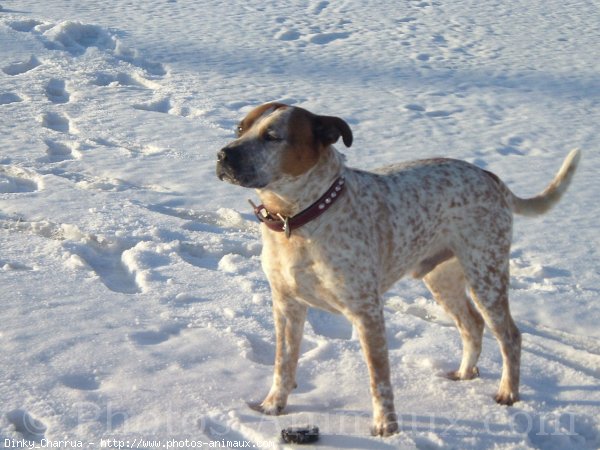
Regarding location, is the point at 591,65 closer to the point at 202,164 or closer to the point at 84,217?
the point at 202,164

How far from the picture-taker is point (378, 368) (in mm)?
3564

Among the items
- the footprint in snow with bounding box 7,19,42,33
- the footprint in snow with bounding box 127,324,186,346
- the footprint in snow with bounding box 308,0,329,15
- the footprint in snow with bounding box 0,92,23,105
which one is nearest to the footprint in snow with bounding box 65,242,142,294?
the footprint in snow with bounding box 127,324,186,346

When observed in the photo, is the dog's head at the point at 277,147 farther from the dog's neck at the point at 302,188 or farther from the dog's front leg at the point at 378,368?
the dog's front leg at the point at 378,368

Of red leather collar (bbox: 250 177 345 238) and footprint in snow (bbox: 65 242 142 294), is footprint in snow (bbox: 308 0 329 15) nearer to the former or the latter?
footprint in snow (bbox: 65 242 142 294)

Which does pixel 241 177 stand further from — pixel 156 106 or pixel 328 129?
pixel 156 106

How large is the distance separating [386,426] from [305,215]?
1.00m

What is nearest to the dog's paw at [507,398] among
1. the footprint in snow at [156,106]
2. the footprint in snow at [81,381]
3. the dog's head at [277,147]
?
the dog's head at [277,147]

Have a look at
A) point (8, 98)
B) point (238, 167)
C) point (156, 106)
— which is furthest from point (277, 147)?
point (8, 98)

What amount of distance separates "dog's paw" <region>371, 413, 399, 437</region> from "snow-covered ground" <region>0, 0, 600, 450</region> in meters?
0.10

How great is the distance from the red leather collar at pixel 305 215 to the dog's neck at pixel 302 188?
0.03 metres

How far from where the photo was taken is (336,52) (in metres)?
11.8

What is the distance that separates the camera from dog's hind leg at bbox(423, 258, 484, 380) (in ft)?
13.8

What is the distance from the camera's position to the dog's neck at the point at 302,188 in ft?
11.4

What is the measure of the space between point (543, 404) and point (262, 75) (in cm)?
766
